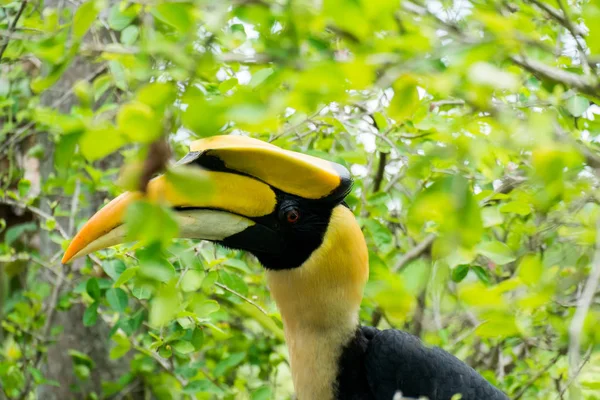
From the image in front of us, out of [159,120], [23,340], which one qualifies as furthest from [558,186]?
[23,340]

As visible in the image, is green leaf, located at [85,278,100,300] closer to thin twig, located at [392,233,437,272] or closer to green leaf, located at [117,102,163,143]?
thin twig, located at [392,233,437,272]

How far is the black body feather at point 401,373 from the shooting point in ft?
9.51

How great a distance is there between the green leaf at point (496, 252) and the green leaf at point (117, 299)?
1.50 m

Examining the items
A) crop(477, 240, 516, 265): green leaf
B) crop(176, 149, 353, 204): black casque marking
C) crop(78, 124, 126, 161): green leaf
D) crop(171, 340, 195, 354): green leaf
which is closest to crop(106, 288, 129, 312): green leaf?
crop(171, 340, 195, 354): green leaf

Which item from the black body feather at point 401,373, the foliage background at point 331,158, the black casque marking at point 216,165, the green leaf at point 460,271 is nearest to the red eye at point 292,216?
the black casque marking at point 216,165

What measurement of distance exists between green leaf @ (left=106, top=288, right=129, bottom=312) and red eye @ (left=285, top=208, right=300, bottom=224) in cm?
91

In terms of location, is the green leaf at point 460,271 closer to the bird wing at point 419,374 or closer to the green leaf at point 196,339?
the bird wing at point 419,374

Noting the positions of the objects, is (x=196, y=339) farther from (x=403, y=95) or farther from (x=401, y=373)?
(x=403, y=95)

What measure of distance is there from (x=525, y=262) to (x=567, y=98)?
3.15ft

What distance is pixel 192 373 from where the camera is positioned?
3.63m

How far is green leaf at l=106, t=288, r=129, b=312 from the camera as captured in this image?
3.33 metres

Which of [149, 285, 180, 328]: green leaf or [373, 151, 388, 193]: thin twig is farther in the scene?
[373, 151, 388, 193]: thin twig

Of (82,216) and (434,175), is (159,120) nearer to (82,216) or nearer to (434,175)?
(434,175)

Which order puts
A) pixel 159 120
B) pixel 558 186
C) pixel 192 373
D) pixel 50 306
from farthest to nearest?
pixel 50 306 < pixel 192 373 < pixel 558 186 < pixel 159 120
